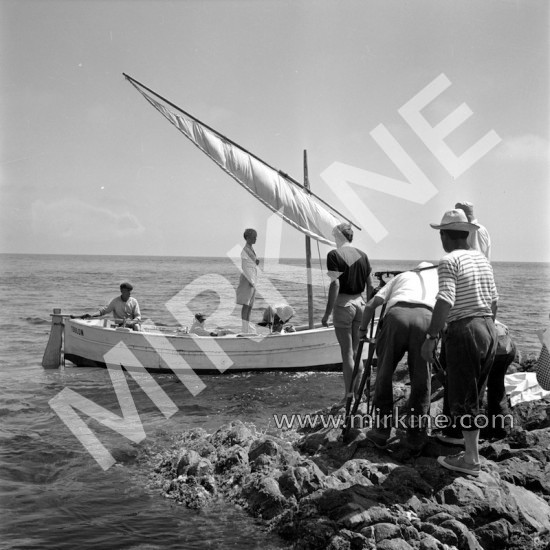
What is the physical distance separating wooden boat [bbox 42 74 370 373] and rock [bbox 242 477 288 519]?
23.5 ft

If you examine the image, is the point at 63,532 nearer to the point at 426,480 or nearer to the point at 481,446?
the point at 426,480

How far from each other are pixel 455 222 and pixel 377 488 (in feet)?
7.63

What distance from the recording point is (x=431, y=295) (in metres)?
5.31

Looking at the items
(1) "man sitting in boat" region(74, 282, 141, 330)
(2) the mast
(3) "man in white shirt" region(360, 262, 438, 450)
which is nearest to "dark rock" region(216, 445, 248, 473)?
(3) "man in white shirt" region(360, 262, 438, 450)

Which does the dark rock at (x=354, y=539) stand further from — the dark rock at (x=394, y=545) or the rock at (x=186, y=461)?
the rock at (x=186, y=461)

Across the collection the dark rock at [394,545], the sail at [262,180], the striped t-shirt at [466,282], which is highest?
the sail at [262,180]

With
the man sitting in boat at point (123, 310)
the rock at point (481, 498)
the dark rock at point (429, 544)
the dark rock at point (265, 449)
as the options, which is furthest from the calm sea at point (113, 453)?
the rock at point (481, 498)

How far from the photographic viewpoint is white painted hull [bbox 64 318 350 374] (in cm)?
1270

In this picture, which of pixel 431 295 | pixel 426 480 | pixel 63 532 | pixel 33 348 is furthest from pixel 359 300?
pixel 33 348

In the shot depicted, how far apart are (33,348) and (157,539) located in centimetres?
1405

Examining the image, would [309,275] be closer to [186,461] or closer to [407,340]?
[186,461]

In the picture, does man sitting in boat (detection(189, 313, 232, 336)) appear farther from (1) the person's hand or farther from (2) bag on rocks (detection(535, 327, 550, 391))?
(1) the person's hand

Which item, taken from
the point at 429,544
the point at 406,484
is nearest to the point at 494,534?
the point at 429,544

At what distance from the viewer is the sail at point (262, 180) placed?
46.8ft
